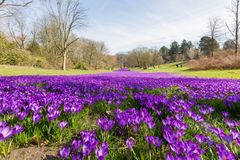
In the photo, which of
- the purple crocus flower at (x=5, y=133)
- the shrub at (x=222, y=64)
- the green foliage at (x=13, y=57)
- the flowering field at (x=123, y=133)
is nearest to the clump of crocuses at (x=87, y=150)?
the flowering field at (x=123, y=133)

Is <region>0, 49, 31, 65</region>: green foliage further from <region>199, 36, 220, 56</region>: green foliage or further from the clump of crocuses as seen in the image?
<region>199, 36, 220, 56</region>: green foliage

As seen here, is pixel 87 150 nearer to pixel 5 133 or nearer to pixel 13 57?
pixel 5 133

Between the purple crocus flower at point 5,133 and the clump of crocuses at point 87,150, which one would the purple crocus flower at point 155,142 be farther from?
the purple crocus flower at point 5,133

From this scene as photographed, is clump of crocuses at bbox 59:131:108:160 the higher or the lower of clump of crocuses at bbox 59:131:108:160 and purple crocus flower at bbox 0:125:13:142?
the lower

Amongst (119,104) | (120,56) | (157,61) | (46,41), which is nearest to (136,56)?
(157,61)

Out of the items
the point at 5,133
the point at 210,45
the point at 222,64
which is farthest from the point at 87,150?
the point at 210,45

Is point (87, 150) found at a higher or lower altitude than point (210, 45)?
lower

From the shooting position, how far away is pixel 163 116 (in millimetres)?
2623

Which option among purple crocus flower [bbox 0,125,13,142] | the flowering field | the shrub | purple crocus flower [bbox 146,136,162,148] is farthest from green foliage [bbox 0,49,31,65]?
the shrub

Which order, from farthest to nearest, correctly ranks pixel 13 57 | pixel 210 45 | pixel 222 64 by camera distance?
1. pixel 210 45
2. pixel 222 64
3. pixel 13 57

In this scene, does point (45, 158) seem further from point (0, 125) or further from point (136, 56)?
point (136, 56)

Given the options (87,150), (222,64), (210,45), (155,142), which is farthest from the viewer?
(210,45)

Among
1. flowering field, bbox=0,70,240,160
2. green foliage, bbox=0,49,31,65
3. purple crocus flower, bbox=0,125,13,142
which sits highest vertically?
green foliage, bbox=0,49,31,65

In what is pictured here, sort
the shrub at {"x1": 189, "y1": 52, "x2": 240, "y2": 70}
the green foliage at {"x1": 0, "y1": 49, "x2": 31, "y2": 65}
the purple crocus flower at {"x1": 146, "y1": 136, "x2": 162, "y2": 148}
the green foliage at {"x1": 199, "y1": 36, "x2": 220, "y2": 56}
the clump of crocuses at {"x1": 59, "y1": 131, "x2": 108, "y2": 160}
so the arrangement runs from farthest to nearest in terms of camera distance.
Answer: the green foliage at {"x1": 199, "y1": 36, "x2": 220, "y2": 56}, the shrub at {"x1": 189, "y1": 52, "x2": 240, "y2": 70}, the green foliage at {"x1": 0, "y1": 49, "x2": 31, "y2": 65}, the purple crocus flower at {"x1": 146, "y1": 136, "x2": 162, "y2": 148}, the clump of crocuses at {"x1": 59, "y1": 131, "x2": 108, "y2": 160}
